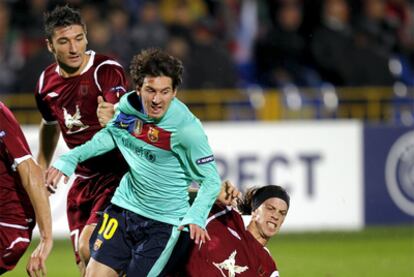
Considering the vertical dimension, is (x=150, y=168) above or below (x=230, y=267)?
above

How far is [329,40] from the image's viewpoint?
15.0 metres

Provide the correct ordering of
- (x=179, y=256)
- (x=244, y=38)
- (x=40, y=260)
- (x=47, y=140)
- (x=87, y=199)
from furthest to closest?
1. (x=244, y=38)
2. (x=47, y=140)
3. (x=87, y=199)
4. (x=179, y=256)
5. (x=40, y=260)

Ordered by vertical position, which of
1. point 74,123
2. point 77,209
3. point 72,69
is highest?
point 72,69

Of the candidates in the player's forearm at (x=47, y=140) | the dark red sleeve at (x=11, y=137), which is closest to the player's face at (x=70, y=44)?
the player's forearm at (x=47, y=140)

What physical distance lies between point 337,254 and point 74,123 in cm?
516

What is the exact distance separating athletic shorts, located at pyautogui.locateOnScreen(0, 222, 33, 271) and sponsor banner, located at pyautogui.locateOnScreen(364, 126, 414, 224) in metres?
7.53

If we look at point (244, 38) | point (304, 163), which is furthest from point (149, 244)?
point (244, 38)

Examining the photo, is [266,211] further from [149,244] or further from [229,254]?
[149,244]

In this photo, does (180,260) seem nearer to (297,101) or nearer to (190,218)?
(190,218)

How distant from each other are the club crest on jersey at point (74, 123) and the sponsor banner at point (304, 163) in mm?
5348

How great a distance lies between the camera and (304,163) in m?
13.2

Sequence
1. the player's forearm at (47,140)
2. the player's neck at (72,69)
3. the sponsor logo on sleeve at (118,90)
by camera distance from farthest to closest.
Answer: the player's forearm at (47,140) < the player's neck at (72,69) < the sponsor logo on sleeve at (118,90)

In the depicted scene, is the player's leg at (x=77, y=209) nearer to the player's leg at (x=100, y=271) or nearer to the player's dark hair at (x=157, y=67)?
the player's leg at (x=100, y=271)

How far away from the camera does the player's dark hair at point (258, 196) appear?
7.43 meters
